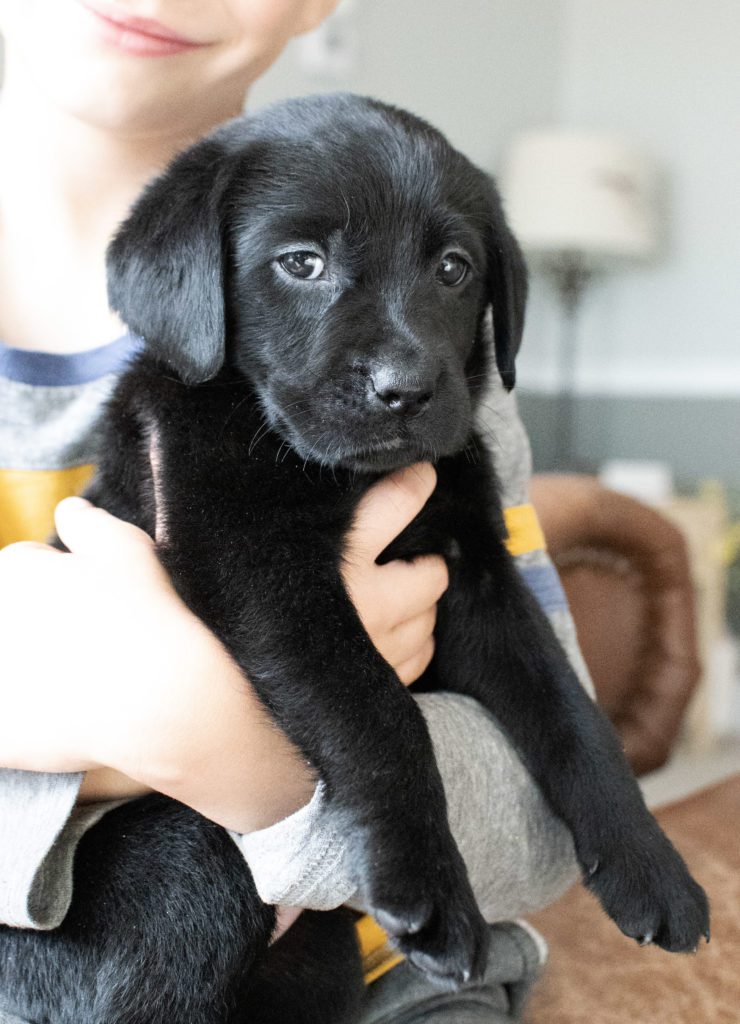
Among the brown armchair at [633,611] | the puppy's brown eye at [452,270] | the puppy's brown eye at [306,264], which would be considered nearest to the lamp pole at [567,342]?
the brown armchair at [633,611]

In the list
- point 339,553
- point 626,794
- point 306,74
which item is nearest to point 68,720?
point 339,553

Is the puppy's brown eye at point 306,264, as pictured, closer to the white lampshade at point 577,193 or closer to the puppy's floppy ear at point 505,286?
the puppy's floppy ear at point 505,286

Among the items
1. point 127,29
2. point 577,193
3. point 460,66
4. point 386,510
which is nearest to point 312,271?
point 386,510

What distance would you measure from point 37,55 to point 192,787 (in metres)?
0.83

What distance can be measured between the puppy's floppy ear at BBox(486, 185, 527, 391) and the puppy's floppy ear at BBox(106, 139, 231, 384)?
31 cm

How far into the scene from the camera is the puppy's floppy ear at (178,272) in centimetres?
93

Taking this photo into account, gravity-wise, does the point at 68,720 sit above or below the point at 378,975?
above

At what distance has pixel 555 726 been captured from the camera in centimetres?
100

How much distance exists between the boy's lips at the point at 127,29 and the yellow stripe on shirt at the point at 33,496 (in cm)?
47

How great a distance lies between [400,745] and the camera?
0.81 metres

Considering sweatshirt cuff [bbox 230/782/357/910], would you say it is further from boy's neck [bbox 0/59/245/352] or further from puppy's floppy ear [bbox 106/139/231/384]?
boy's neck [bbox 0/59/245/352]

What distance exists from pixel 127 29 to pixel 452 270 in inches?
17.7

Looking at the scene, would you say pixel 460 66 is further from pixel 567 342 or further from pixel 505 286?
pixel 505 286

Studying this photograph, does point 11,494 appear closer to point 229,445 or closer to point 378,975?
point 229,445
